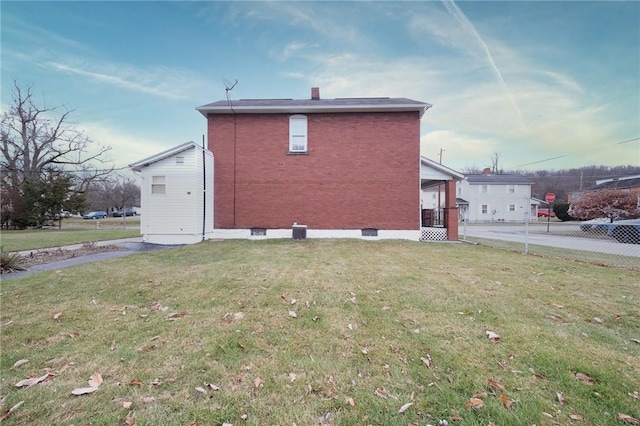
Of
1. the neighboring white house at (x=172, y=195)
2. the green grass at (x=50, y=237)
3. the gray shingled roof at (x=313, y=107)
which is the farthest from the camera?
the gray shingled roof at (x=313, y=107)

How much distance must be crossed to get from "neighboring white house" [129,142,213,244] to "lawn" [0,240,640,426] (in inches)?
255

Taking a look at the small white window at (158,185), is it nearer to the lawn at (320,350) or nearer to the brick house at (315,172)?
the brick house at (315,172)

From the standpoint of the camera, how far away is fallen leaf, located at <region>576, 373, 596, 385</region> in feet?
8.18

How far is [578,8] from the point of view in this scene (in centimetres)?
1193

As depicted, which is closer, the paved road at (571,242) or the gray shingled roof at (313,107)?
the paved road at (571,242)

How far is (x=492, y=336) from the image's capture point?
3.34 meters

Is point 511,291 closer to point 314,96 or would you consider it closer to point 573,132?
point 314,96

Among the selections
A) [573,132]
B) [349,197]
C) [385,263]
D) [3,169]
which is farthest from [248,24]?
[3,169]

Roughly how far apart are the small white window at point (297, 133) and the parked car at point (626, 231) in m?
16.8

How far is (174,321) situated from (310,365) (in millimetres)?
2150

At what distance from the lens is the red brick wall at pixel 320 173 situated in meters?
13.5

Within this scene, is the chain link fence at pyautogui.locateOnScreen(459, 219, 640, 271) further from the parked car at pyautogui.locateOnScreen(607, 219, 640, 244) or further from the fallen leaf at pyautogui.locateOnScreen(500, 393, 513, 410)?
the fallen leaf at pyautogui.locateOnScreen(500, 393, 513, 410)

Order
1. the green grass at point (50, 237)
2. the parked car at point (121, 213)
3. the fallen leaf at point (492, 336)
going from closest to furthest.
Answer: the fallen leaf at point (492, 336)
the green grass at point (50, 237)
the parked car at point (121, 213)

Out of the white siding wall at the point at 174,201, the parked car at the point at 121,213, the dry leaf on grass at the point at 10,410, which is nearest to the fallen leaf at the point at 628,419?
the dry leaf on grass at the point at 10,410
